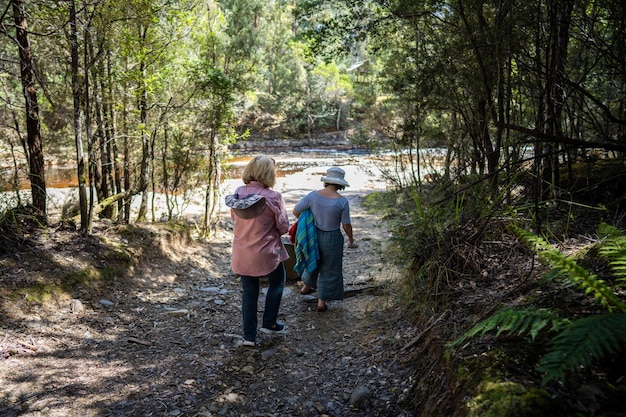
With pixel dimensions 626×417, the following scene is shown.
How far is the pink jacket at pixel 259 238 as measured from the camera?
4086 mm

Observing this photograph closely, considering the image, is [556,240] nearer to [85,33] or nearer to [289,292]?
[289,292]

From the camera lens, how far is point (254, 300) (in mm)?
4164

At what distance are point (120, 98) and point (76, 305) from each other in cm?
427

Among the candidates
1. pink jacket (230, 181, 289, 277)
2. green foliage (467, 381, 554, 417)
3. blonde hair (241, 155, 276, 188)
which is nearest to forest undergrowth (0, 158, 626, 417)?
green foliage (467, 381, 554, 417)

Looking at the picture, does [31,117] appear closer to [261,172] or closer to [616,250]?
[261,172]

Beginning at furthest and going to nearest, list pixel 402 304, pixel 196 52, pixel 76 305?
pixel 196 52 → pixel 76 305 → pixel 402 304

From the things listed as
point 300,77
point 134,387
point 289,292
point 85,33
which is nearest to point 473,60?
point 289,292

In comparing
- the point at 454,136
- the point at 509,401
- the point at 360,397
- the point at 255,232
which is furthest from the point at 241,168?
the point at 509,401

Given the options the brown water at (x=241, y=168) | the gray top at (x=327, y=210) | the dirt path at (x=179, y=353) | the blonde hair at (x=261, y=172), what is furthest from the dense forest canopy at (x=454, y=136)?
the brown water at (x=241, y=168)

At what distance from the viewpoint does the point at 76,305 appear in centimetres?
479

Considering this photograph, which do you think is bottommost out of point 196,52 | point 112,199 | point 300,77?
point 112,199

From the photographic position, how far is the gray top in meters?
4.97

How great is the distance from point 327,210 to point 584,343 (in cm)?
348

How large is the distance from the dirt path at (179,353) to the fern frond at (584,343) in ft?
4.84
